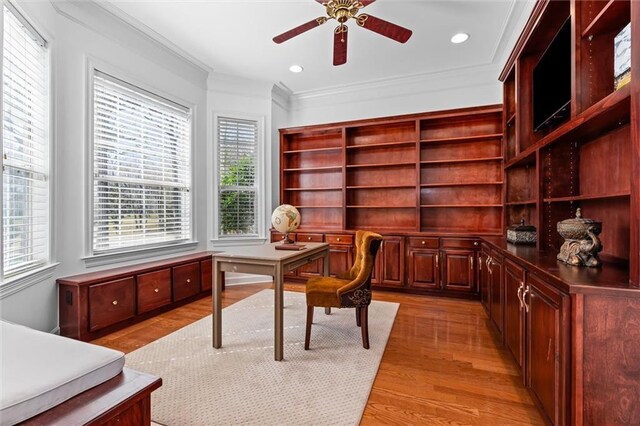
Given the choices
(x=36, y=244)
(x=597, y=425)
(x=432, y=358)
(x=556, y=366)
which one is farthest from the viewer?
(x=36, y=244)

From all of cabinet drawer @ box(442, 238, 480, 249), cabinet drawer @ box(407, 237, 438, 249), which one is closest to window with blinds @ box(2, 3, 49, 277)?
cabinet drawer @ box(407, 237, 438, 249)

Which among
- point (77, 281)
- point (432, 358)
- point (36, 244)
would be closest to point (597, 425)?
point (432, 358)

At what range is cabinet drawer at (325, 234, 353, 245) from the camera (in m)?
4.25

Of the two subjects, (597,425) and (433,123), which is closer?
(597,425)

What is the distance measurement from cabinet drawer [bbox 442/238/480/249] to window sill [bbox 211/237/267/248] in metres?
2.59

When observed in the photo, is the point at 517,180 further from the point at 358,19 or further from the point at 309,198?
the point at 309,198

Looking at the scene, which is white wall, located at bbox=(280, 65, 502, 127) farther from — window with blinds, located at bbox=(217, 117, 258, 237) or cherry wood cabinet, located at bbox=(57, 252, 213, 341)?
cherry wood cabinet, located at bbox=(57, 252, 213, 341)

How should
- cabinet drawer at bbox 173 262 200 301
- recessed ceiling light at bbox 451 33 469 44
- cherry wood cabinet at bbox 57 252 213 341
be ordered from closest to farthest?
cherry wood cabinet at bbox 57 252 213 341, recessed ceiling light at bbox 451 33 469 44, cabinet drawer at bbox 173 262 200 301

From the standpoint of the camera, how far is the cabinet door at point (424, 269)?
12.6ft

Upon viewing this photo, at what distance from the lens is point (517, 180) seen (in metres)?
3.23

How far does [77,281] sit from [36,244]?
1.39ft

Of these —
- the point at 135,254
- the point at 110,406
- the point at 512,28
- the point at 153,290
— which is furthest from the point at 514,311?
the point at 135,254

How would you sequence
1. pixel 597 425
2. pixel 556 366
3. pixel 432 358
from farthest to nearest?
pixel 432 358, pixel 556 366, pixel 597 425

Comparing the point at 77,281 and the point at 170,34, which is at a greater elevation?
the point at 170,34
